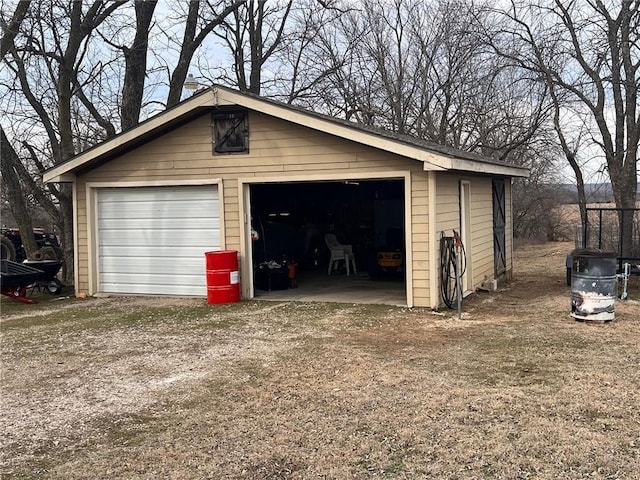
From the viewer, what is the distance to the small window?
31.6 ft

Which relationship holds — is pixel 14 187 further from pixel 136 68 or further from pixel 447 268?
pixel 447 268

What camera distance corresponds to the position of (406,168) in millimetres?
8703

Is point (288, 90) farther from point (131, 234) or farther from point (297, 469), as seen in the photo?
point (297, 469)

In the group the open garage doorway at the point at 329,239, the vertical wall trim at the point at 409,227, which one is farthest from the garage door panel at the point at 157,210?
the vertical wall trim at the point at 409,227

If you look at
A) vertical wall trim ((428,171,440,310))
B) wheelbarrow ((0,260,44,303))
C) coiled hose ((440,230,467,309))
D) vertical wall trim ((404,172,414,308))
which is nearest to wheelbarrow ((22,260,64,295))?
wheelbarrow ((0,260,44,303))

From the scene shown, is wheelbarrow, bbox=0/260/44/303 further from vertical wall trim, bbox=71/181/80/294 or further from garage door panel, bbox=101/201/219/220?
garage door panel, bbox=101/201/219/220

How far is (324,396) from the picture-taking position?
4.93 meters

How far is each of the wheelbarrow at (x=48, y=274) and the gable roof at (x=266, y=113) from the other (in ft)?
4.82

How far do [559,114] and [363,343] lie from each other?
12254mm

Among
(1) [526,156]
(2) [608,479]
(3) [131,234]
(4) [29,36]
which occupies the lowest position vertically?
(2) [608,479]

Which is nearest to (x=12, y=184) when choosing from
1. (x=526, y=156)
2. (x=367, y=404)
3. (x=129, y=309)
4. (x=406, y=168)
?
(x=129, y=309)

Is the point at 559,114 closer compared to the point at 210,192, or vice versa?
the point at 210,192

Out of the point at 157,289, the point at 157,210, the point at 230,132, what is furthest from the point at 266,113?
the point at 157,289

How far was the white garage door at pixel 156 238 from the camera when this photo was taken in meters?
10.1
